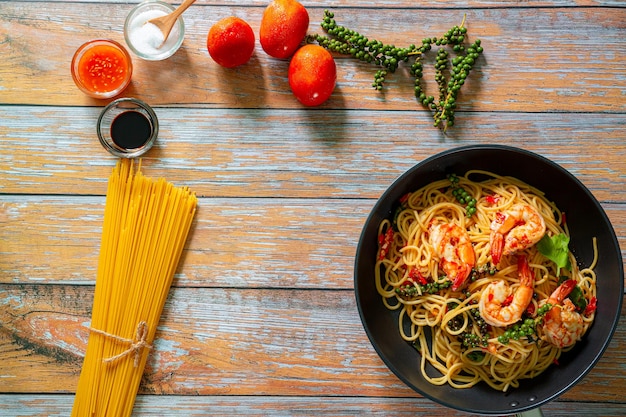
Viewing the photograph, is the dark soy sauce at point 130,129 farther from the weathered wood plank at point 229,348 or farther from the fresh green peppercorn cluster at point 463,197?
the fresh green peppercorn cluster at point 463,197

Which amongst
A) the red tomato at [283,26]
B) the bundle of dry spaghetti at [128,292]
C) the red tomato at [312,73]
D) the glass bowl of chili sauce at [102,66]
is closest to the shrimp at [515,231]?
the red tomato at [312,73]

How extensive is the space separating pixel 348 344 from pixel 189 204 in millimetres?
691

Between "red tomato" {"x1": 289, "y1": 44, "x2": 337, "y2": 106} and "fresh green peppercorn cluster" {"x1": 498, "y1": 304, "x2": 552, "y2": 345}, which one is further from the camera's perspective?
"red tomato" {"x1": 289, "y1": 44, "x2": 337, "y2": 106}

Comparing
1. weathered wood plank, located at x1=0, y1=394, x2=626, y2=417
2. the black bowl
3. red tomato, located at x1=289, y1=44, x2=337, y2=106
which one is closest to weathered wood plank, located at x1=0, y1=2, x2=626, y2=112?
red tomato, located at x1=289, y1=44, x2=337, y2=106

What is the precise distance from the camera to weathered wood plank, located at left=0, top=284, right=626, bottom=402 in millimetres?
1907

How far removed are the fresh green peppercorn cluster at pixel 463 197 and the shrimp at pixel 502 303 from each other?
0.78ft

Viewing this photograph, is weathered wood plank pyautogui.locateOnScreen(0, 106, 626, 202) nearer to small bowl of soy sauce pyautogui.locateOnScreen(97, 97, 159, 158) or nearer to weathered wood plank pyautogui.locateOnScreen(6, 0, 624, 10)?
small bowl of soy sauce pyautogui.locateOnScreen(97, 97, 159, 158)

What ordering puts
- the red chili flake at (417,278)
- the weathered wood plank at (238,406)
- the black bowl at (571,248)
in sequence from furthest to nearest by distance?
1. the weathered wood plank at (238,406)
2. the red chili flake at (417,278)
3. the black bowl at (571,248)

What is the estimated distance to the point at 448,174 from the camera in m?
1.85

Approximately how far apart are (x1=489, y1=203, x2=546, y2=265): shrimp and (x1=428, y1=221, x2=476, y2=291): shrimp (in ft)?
0.25

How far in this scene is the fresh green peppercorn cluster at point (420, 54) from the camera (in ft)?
6.28

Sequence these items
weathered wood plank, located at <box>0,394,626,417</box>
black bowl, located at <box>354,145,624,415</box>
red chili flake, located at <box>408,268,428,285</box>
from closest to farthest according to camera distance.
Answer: black bowl, located at <box>354,145,624,415</box> < red chili flake, located at <box>408,268,428,285</box> < weathered wood plank, located at <box>0,394,626,417</box>

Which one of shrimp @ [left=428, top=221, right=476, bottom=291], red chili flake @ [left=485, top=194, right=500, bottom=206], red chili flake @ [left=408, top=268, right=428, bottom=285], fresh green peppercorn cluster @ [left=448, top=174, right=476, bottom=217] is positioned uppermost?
fresh green peppercorn cluster @ [left=448, top=174, right=476, bottom=217]

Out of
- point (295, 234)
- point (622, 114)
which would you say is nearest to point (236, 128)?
point (295, 234)
